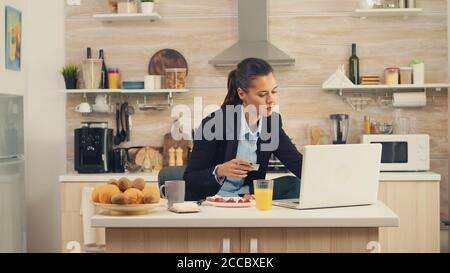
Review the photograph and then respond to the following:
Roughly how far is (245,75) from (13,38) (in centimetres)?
258

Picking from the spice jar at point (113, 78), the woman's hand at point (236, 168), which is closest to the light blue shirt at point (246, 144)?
the woman's hand at point (236, 168)

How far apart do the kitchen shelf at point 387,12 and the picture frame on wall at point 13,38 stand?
2.55 meters

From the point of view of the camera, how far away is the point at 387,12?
5844 millimetres

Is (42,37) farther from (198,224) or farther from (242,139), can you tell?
(198,224)

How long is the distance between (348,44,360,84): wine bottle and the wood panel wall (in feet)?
A: 0.34

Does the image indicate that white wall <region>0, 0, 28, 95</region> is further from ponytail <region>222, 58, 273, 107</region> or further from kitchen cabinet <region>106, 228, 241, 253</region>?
kitchen cabinet <region>106, 228, 241, 253</region>

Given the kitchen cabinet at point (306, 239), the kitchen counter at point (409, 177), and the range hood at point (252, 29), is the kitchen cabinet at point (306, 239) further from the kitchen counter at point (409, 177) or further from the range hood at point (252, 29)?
the range hood at point (252, 29)

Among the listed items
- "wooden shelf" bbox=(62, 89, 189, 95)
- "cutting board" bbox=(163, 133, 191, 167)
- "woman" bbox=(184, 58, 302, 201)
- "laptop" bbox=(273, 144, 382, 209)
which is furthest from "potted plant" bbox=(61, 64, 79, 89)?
"laptop" bbox=(273, 144, 382, 209)

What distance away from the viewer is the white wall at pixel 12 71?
17.9 ft

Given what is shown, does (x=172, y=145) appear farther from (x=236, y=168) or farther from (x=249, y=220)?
(x=249, y=220)

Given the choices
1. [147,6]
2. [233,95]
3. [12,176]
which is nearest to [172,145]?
[147,6]

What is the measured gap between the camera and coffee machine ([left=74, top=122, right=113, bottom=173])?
579 centimetres
